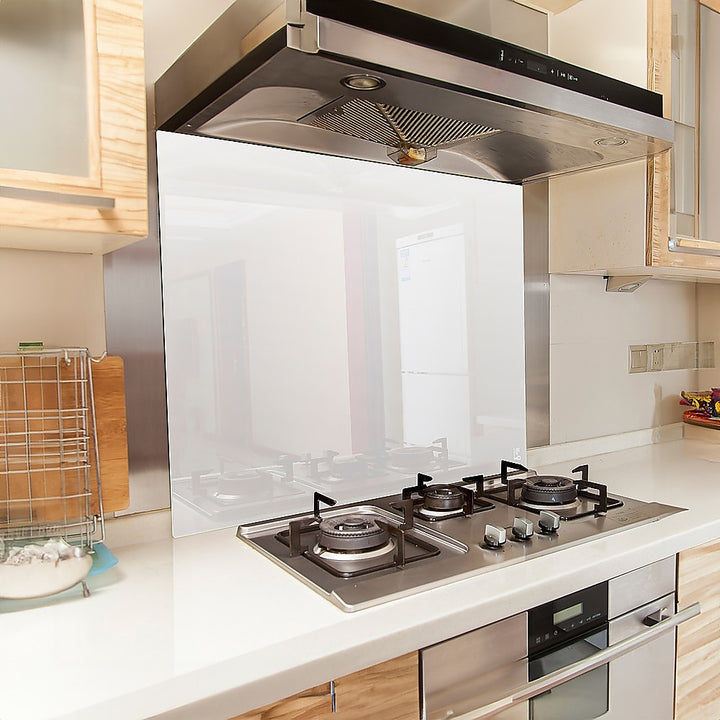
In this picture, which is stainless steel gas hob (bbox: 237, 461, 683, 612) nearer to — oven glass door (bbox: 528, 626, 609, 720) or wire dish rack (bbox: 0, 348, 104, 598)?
oven glass door (bbox: 528, 626, 609, 720)

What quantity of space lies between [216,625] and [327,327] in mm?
773

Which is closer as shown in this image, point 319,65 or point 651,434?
point 319,65

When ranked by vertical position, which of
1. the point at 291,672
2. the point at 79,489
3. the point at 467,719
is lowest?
the point at 467,719

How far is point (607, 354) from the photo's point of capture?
217 centimetres

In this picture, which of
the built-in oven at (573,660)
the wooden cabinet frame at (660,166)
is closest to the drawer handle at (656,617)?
the built-in oven at (573,660)

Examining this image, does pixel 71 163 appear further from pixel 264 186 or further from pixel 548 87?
pixel 548 87

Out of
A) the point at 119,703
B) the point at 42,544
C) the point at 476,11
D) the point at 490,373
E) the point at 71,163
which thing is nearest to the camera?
the point at 119,703

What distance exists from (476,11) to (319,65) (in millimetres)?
563

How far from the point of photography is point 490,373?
1.88 meters

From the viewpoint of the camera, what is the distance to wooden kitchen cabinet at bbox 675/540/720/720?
53.8 inches

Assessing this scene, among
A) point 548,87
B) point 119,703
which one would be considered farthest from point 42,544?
point 548,87

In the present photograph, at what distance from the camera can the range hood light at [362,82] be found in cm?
111

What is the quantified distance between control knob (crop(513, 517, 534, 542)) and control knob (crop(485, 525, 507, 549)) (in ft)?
0.17

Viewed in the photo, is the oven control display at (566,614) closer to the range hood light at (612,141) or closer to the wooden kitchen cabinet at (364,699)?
the wooden kitchen cabinet at (364,699)
